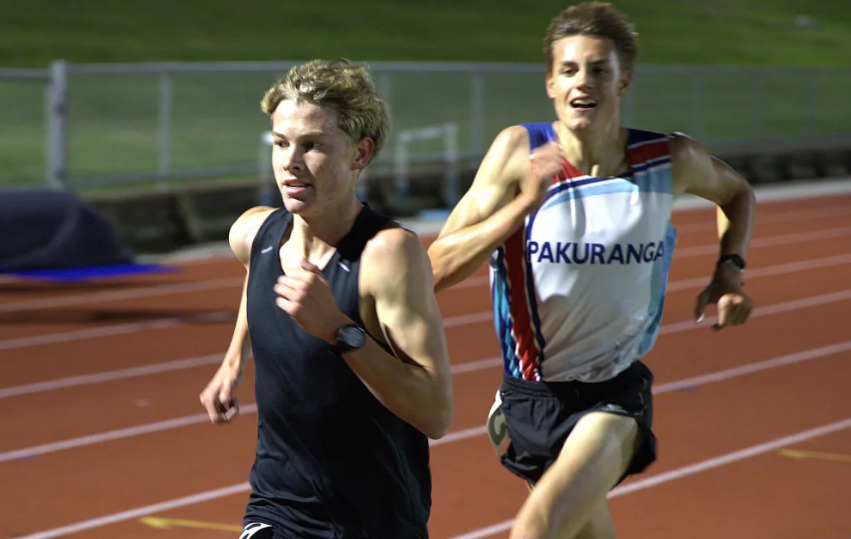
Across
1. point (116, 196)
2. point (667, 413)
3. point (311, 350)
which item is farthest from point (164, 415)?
point (116, 196)

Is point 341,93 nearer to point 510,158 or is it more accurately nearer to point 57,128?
point 510,158

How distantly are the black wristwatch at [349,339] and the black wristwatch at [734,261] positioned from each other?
77.3 inches

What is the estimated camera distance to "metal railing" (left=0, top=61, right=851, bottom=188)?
15141 mm

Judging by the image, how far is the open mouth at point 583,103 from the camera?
4.27 metres

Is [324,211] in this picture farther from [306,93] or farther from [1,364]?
[1,364]

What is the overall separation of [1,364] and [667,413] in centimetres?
429

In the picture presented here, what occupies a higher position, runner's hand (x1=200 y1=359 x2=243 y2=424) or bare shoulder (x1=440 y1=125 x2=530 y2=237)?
bare shoulder (x1=440 y1=125 x2=530 y2=237)

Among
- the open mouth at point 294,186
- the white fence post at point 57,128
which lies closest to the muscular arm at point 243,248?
the open mouth at point 294,186

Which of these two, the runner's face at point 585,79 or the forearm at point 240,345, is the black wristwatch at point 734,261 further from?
the forearm at point 240,345

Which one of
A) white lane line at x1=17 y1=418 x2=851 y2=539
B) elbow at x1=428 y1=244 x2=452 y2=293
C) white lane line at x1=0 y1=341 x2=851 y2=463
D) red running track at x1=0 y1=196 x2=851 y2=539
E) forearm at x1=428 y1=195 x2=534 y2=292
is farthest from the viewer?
white lane line at x1=0 y1=341 x2=851 y2=463

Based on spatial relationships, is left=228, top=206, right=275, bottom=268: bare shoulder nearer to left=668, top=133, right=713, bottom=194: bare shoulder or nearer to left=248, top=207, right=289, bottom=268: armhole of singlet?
left=248, top=207, right=289, bottom=268: armhole of singlet

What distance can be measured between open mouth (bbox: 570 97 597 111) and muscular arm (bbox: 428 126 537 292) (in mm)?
172

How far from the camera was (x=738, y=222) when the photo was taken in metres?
4.71

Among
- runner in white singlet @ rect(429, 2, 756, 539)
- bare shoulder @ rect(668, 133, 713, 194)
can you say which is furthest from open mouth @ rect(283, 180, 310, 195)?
bare shoulder @ rect(668, 133, 713, 194)
